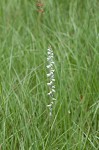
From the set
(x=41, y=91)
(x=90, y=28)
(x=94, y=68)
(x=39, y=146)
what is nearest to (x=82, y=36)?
(x=90, y=28)

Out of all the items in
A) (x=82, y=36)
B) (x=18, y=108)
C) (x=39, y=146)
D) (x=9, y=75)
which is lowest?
(x=39, y=146)

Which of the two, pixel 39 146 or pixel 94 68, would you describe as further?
pixel 94 68

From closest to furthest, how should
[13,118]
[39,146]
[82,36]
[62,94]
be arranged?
[39,146], [13,118], [62,94], [82,36]

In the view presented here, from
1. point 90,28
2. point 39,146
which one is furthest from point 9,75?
point 90,28

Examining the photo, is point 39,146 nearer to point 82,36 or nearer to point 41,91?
point 41,91

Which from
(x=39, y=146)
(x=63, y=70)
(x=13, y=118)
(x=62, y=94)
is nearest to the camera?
(x=39, y=146)

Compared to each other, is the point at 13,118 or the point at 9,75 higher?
the point at 9,75
